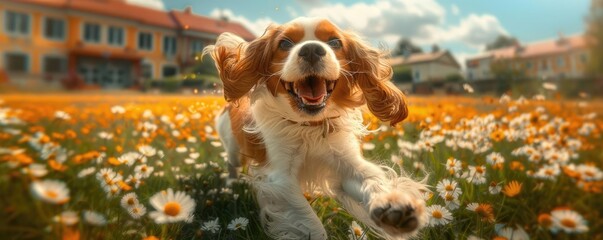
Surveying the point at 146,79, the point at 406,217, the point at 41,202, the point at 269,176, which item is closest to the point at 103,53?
the point at 146,79

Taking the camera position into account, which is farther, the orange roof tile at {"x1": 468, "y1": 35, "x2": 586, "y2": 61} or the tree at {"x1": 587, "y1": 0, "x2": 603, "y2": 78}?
the orange roof tile at {"x1": 468, "y1": 35, "x2": 586, "y2": 61}

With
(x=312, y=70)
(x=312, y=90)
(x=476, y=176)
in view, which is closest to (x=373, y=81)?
(x=312, y=90)

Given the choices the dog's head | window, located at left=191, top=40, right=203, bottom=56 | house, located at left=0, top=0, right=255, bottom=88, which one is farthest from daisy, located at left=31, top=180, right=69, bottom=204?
window, located at left=191, top=40, right=203, bottom=56

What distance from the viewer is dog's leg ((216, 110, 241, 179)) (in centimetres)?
328

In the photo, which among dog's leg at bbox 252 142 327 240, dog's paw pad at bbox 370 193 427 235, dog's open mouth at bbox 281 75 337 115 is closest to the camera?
dog's paw pad at bbox 370 193 427 235

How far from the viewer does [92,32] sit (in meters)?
3.26

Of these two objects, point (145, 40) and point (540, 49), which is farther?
point (540, 49)

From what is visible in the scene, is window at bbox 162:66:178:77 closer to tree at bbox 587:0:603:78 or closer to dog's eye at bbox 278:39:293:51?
dog's eye at bbox 278:39:293:51

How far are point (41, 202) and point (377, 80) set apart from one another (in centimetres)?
176

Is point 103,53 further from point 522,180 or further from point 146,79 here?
point 522,180

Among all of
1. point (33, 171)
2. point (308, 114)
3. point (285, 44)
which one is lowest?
point (33, 171)

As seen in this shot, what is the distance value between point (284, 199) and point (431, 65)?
409 cm

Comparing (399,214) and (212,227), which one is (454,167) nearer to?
(399,214)

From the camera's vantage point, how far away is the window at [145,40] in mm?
3732
